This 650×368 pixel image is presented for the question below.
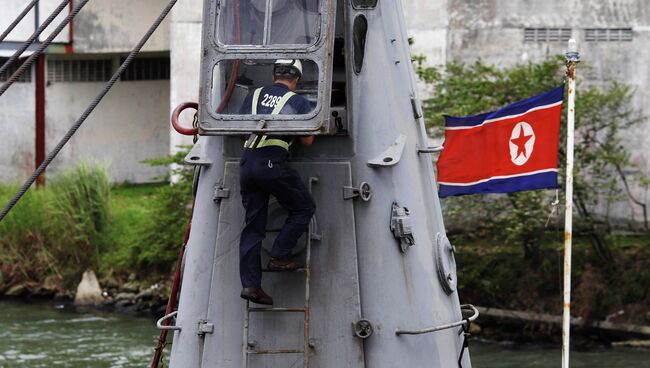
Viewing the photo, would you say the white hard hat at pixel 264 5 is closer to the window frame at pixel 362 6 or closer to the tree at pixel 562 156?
the window frame at pixel 362 6

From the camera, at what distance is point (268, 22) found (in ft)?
31.5

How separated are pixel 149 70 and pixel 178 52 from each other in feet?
17.3

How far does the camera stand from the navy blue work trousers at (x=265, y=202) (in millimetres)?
9672

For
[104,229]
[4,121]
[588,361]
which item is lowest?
[588,361]

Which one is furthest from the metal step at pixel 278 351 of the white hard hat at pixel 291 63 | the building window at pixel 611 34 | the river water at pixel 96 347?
the building window at pixel 611 34

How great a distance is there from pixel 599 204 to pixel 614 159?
5.39 ft

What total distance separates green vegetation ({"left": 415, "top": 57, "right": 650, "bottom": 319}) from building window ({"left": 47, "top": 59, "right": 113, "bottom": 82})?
12.3 metres

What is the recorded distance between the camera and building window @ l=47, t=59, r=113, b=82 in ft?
135

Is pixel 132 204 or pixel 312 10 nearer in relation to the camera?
pixel 312 10

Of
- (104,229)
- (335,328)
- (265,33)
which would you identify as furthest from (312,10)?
(104,229)

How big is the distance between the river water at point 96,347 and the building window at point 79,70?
7.50 m

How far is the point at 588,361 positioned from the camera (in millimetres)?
28797

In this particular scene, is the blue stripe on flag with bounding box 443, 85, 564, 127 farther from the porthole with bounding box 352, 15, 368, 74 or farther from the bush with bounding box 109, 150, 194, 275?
the bush with bounding box 109, 150, 194, 275

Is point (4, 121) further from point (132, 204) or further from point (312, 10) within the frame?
point (312, 10)
